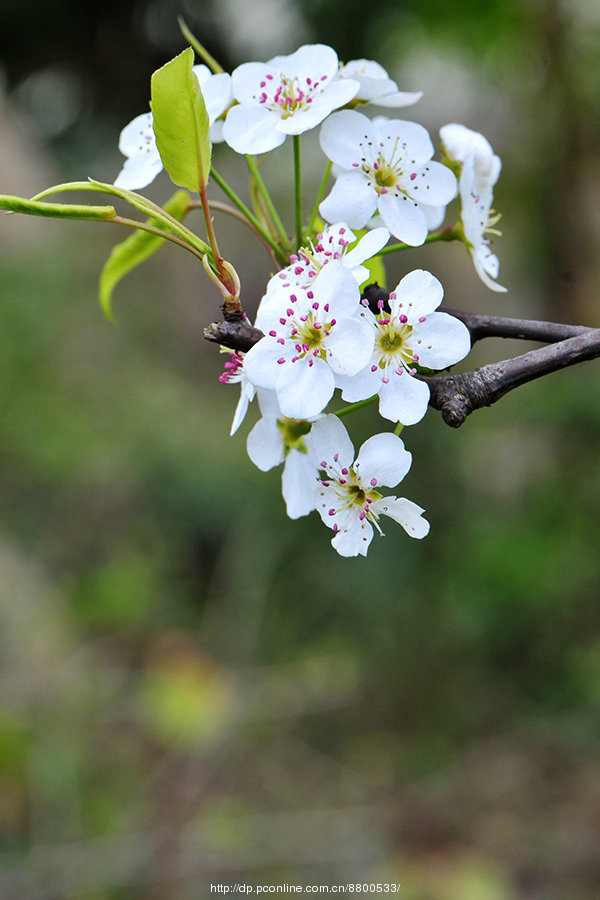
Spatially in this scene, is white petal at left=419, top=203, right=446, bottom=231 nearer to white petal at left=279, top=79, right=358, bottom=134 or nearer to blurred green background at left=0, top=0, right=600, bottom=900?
white petal at left=279, top=79, right=358, bottom=134

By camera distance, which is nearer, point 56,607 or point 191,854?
point 191,854

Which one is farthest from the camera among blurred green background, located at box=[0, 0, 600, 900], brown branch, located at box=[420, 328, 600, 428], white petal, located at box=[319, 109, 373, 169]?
blurred green background, located at box=[0, 0, 600, 900]

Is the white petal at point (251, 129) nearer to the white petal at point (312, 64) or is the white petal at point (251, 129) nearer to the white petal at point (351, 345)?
the white petal at point (312, 64)

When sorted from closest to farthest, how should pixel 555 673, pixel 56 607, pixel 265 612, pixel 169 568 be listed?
Answer: pixel 555 673
pixel 56 607
pixel 265 612
pixel 169 568

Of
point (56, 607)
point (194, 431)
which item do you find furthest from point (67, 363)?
point (56, 607)

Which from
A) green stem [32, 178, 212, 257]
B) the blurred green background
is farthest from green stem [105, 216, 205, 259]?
the blurred green background

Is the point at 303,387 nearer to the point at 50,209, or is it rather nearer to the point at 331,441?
the point at 331,441

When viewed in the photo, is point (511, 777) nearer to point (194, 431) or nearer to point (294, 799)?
point (294, 799)
